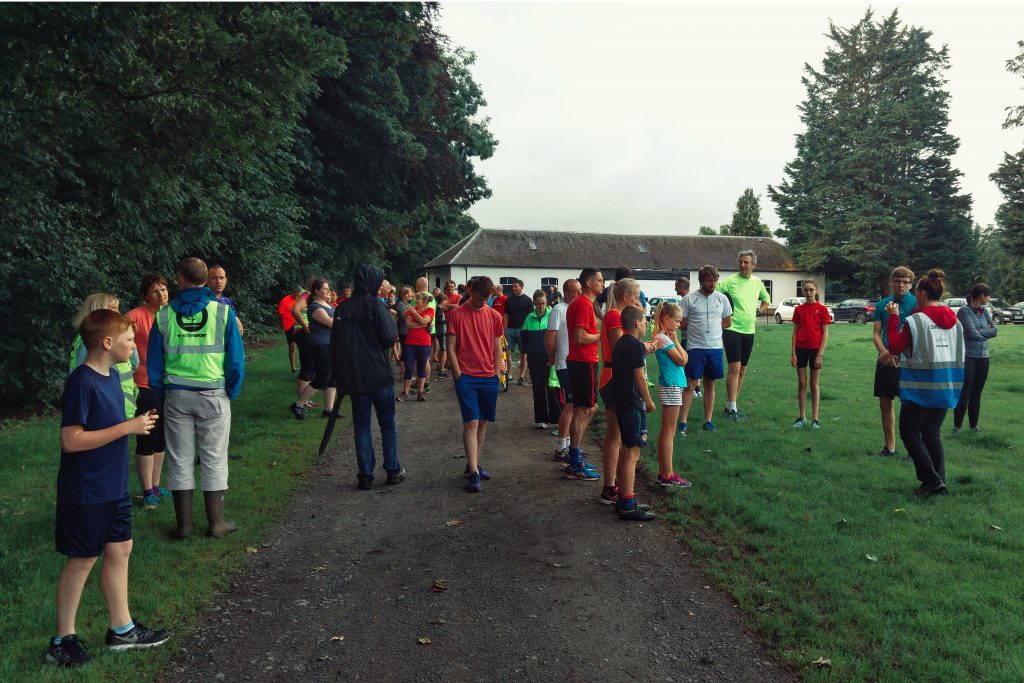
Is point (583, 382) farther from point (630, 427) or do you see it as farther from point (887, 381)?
point (887, 381)

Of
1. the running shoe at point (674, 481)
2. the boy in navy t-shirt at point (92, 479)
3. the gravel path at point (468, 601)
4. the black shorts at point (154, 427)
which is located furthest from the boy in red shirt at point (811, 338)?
the boy in navy t-shirt at point (92, 479)

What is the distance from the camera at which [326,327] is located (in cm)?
1043

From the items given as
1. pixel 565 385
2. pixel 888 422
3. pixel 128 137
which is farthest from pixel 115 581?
pixel 888 422

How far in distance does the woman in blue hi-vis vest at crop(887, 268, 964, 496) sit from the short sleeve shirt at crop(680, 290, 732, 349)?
2914mm

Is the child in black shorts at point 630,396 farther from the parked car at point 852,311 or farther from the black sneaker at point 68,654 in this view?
the parked car at point 852,311

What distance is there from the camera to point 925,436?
648 centimetres

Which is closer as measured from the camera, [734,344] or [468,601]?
[468,601]

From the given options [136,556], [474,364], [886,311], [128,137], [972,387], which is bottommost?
[136,556]

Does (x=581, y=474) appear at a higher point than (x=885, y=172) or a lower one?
lower

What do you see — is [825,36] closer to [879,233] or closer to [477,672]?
[879,233]

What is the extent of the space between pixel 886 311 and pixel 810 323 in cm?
150

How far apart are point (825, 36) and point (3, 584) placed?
205 feet

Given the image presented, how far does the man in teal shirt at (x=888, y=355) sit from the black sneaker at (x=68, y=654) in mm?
7226

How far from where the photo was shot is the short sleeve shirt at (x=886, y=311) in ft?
25.1
